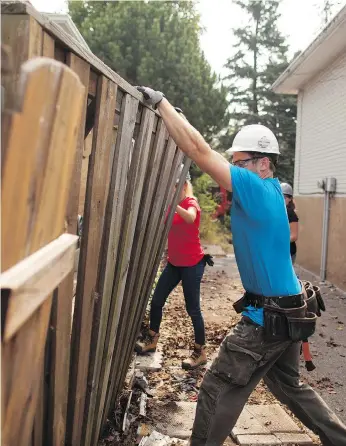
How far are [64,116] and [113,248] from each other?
55.8 inches

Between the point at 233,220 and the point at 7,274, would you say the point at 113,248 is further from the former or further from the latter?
the point at 7,274

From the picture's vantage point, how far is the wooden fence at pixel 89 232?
1.08m

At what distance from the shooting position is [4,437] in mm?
1030

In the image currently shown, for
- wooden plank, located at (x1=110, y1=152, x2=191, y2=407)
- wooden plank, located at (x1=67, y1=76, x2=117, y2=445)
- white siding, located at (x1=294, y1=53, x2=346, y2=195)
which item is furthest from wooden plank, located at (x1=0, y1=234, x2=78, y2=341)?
white siding, located at (x1=294, y1=53, x2=346, y2=195)

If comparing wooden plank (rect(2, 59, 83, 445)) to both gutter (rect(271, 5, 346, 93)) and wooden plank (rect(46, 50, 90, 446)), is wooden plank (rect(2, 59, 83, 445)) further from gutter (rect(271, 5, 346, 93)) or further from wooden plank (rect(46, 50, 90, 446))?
gutter (rect(271, 5, 346, 93))

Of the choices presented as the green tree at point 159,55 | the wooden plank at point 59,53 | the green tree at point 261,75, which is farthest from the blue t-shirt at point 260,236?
the green tree at point 261,75

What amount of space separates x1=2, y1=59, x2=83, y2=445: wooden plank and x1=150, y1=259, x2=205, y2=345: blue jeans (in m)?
3.69

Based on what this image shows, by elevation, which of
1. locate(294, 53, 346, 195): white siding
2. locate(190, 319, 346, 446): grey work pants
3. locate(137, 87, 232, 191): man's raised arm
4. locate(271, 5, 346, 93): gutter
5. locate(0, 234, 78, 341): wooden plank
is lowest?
locate(190, 319, 346, 446): grey work pants

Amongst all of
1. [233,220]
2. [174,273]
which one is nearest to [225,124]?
[174,273]

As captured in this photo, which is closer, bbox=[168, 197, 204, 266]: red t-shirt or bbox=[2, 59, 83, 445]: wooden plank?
bbox=[2, 59, 83, 445]: wooden plank

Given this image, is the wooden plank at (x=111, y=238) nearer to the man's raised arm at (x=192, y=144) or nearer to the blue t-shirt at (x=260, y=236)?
the man's raised arm at (x=192, y=144)

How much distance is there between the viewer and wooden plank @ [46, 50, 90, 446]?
68.4 inches

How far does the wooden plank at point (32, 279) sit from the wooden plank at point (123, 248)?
1.28 m

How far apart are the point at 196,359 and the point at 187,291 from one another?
2.17ft
